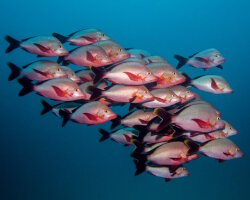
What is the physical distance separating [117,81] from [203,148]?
1.78 metres

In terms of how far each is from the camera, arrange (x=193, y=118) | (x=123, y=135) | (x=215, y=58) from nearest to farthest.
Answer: (x=193, y=118) < (x=123, y=135) < (x=215, y=58)

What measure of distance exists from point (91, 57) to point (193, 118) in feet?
6.41

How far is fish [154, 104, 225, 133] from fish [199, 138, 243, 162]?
55 centimetres

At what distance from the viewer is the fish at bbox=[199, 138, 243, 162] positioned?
412 cm

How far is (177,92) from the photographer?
4.66m

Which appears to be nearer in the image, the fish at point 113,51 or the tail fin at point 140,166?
the tail fin at point 140,166

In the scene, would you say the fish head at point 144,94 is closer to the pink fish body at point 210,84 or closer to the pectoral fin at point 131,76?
the pectoral fin at point 131,76

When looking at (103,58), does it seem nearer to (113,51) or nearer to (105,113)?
(113,51)

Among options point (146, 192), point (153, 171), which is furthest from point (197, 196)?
point (153, 171)

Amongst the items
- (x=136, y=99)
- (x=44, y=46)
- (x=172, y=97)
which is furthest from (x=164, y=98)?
(x=44, y=46)

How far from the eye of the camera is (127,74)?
405 centimetres

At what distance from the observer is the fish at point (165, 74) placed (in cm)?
445

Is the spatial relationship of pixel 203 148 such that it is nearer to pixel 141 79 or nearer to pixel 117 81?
pixel 141 79

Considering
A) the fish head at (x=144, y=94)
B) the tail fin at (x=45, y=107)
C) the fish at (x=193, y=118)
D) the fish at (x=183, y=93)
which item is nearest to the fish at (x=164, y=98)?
the fish head at (x=144, y=94)
